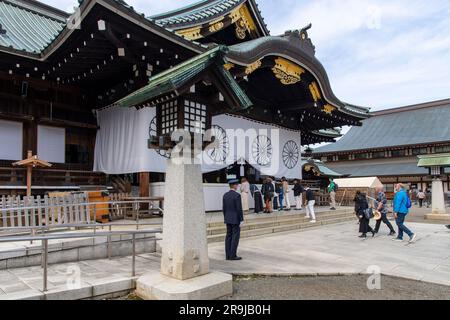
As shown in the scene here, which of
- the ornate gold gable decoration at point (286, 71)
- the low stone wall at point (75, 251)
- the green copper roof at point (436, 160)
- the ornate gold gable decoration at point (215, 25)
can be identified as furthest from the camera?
the green copper roof at point (436, 160)

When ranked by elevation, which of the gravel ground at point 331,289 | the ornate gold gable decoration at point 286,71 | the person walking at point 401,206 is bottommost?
the gravel ground at point 331,289

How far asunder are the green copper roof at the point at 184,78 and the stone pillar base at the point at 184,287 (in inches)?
108

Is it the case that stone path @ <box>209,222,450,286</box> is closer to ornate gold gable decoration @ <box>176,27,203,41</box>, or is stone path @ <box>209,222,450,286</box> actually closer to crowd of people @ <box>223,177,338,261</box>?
crowd of people @ <box>223,177,338,261</box>

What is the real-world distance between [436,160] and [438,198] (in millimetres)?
2111

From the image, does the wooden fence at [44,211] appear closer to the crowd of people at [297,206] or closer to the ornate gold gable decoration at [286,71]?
the crowd of people at [297,206]

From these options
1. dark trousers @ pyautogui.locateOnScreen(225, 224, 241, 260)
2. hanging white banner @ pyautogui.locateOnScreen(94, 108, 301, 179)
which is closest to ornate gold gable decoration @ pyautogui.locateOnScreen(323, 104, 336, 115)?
hanging white banner @ pyautogui.locateOnScreen(94, 108, 301, 179)

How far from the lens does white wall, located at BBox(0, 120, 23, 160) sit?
9.93 meters

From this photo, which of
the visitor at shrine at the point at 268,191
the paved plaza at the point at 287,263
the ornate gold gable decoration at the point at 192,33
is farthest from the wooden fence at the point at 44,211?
the visitor at shrine at the point at 268,191

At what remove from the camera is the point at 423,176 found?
3125 cm

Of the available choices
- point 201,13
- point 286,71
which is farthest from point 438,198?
point 201,13

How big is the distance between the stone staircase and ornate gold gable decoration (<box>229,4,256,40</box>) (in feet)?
24.2

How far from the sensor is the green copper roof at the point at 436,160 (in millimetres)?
17797
